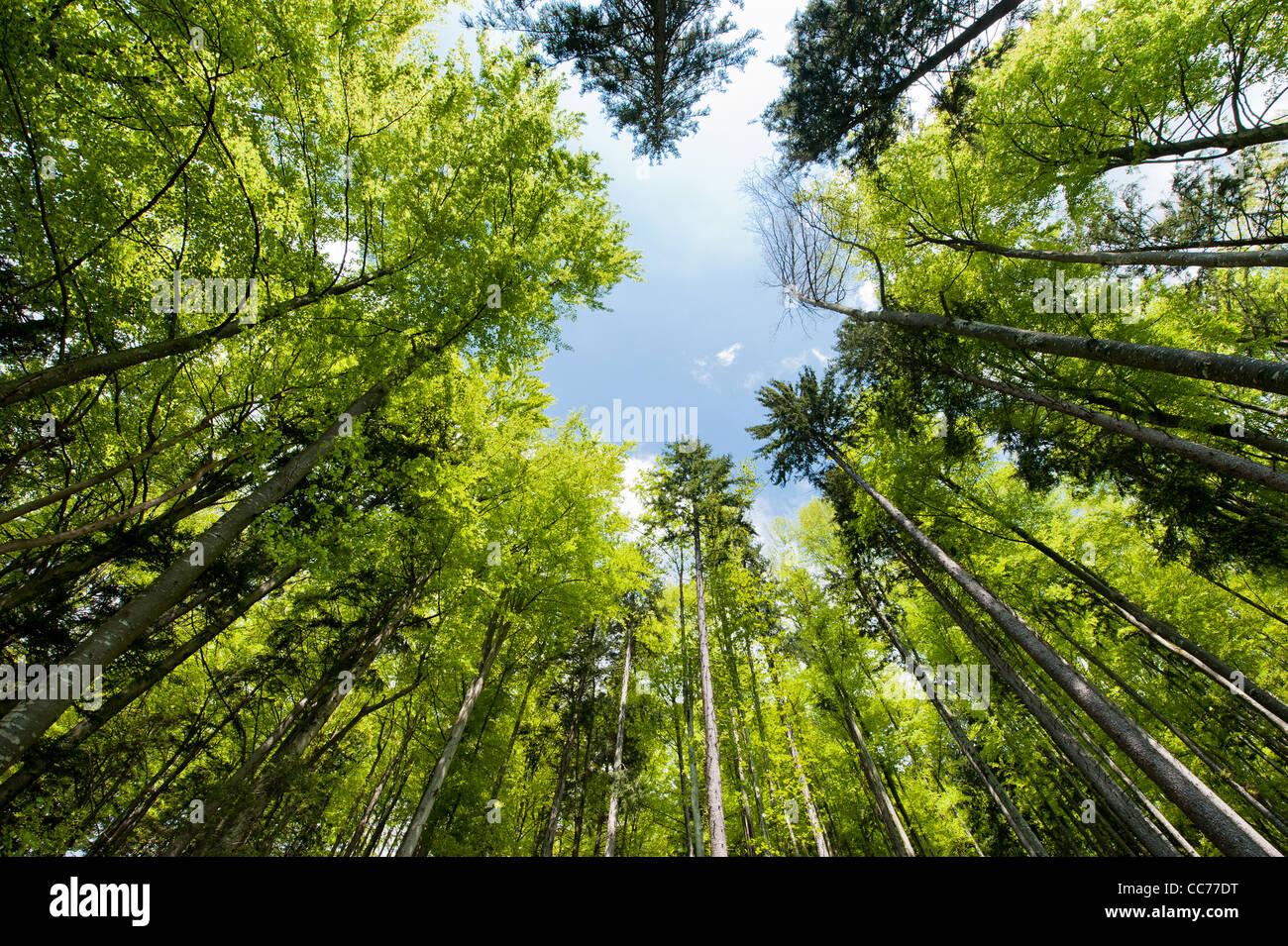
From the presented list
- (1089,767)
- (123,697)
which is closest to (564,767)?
(123,697)

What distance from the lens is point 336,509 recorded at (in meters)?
7.43

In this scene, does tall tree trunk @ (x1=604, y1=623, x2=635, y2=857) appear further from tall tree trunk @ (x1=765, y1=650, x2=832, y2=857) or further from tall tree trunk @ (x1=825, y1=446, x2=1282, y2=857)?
tall tree trunk @ (x1=825, y1=446, x2=1282, y2=857)

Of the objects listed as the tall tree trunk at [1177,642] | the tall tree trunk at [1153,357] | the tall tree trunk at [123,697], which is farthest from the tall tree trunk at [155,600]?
the tall tree trunk at [1177,642]

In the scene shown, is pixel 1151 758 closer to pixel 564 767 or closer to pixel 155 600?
pixel 155 600

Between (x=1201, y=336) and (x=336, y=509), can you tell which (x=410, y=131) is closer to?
(x=336, y=509)

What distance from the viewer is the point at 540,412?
432 inches

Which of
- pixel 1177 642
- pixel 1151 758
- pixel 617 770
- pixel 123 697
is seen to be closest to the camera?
pixel 1151 758

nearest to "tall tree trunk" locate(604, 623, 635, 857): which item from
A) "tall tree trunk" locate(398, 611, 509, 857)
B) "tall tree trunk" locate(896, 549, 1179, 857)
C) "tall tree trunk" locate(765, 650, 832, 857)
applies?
"tall tree trunk" locate(765, 650, 832, 857)

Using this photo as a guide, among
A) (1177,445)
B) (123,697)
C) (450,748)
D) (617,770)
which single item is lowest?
(617,770)

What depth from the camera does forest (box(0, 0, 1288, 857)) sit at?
575 cm

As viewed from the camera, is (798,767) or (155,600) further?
(798,767)

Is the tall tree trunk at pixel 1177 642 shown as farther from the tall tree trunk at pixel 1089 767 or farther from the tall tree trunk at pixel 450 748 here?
the tall tree trunk at pixel 450 748

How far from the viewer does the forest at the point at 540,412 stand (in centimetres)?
575
